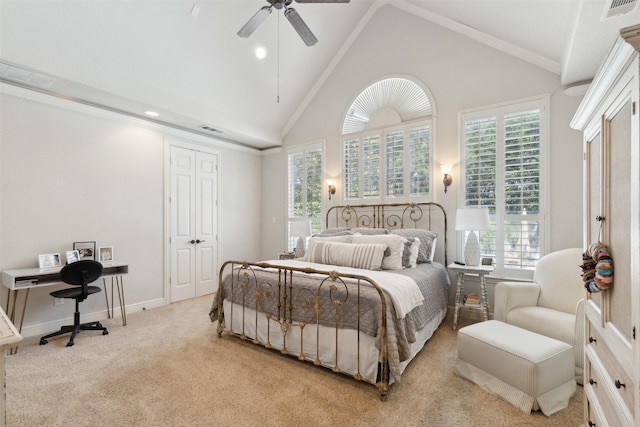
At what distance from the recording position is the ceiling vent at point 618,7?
1919 millimetres

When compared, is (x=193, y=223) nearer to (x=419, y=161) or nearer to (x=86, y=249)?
(x=86, y=249)

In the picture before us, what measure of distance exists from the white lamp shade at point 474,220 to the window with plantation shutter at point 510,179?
39cm

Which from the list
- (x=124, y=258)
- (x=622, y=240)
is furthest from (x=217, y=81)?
(x=622, y=240)

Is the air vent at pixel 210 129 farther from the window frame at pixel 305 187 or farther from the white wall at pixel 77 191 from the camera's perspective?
the window frame at pixel 305 187

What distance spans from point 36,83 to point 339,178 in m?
4.01

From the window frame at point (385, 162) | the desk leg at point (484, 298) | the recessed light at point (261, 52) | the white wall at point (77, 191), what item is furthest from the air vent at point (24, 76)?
the desk leg at point (484, 298)

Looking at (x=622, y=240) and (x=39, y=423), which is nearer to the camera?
(x=622, y=240)

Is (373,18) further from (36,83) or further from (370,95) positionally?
(36,83)

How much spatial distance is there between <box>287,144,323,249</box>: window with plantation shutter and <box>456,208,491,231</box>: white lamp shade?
252 centimetres

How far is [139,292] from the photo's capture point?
444 centimetres

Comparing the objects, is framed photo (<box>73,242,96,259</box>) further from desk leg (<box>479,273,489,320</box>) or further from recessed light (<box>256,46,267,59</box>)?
desk leg (<box>479,273,489,320</box>)

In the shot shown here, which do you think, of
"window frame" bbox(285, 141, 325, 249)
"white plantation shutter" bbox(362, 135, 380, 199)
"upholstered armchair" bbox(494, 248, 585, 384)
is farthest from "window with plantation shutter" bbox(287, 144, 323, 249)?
"upholstered armchair" bbox(494, 248, 585, 384)

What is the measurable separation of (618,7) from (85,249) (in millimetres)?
5571

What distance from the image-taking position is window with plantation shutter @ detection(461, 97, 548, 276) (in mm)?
3541
